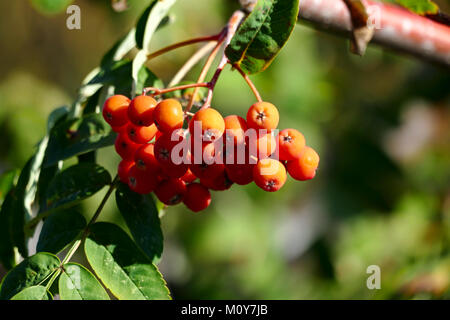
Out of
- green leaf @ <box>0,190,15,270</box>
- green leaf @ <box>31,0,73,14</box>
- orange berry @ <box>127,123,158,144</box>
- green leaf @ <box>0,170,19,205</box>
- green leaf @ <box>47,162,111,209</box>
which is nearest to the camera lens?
orange berry @ <box>127,123,158,144</box>

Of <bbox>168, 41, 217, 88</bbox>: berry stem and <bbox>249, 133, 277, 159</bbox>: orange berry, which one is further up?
<bbox>168, 41, 217, 88</bbox>: berry stem

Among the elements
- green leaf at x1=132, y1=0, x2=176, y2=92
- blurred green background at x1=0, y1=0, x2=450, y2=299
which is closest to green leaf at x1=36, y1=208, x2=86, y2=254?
green leaf at x1=132, y1=0, x2=176, y2=92

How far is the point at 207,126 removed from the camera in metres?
0.92

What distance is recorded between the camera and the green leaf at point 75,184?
115cm

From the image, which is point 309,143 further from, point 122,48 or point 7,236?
point 7,236

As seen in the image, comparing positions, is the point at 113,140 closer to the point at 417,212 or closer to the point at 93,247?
the point at 93,247

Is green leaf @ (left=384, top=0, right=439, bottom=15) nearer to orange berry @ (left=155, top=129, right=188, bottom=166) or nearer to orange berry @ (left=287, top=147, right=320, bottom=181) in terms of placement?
orange berry @ (left=287, top=147, right=320, bottom=181)

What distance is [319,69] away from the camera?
389 cm

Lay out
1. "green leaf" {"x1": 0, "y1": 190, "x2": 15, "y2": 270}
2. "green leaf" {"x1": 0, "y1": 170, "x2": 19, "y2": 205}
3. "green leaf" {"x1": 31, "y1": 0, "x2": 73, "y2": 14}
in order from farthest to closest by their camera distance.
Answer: "green leaf" {"x1": 31, "y1": 0, "x2": 73, "y2": 14}, "green leaf" {"x1": 0, "y1": 170, "x2": 19, "y2": 205}, "green leaf" {"x1": 0, "y1": 190, "x2": 15, "y2": 270}

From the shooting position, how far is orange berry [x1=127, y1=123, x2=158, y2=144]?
1031mm

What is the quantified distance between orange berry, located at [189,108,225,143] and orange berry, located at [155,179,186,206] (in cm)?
16

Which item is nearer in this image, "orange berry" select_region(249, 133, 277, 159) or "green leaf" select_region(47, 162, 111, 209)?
"orange berry" select_region(249, 133, 277, 159)
